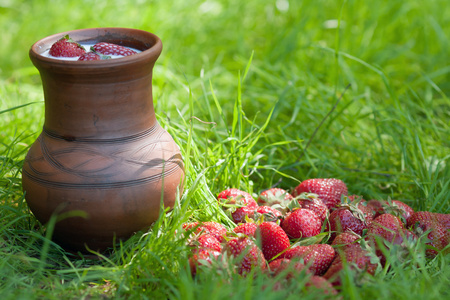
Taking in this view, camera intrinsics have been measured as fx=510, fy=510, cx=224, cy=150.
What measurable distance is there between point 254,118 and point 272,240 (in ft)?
2.35

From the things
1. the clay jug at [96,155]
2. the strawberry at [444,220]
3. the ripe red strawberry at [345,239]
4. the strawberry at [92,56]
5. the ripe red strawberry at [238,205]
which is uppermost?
the strawberry at [92,56]

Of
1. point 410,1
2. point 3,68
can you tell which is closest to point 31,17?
point 3,68

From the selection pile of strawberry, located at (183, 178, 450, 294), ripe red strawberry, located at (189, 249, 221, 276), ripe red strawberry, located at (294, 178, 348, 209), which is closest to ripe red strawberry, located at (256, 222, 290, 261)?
pile of strawberry, located at (183, 178, 450, 294)

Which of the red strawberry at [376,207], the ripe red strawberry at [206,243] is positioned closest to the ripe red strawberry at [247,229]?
the ripe red strawberry at [206,243]

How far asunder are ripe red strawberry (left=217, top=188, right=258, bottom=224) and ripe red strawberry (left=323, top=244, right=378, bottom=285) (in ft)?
1.38

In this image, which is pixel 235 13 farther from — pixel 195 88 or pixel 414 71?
pixel 414 71

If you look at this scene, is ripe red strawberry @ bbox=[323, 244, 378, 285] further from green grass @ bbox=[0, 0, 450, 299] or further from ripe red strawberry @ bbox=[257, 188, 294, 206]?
ripe red strawberry @ bbox=[257, 188, 294, 206]

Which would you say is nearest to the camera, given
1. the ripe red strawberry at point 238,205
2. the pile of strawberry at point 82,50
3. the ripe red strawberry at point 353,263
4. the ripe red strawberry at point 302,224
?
the ripe red strawberry at point 353,263

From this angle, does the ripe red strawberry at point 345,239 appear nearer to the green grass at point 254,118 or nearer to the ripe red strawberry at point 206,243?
the green grass at point 254,118

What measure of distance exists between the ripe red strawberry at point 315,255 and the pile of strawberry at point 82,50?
0.90 meters

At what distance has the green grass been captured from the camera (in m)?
1.67

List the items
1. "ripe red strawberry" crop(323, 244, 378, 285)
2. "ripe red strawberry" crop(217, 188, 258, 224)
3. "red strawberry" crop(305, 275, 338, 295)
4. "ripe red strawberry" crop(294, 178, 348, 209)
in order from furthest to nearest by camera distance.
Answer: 1. "ripe red strawberry" crop(294, 178, 348, 209)
2. "ripe red strawberry" crop(217, 188, 258, 224)
3. "ripe red strawberry" crop(323, 244, 378, 285)
4. "red strawberry" crop(305, 275, 338, 295)

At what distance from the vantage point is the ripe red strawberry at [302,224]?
191cm

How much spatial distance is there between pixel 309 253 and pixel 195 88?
1.99 m
